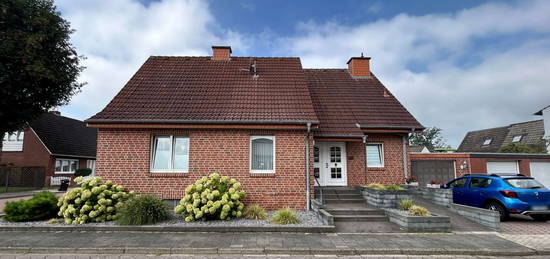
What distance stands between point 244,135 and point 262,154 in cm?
92

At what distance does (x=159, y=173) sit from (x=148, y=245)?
356 centimetres

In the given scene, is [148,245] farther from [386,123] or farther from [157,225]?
[386,123]

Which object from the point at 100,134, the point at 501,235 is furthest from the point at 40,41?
the point at 501,235

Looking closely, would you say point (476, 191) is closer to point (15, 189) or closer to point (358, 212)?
point (358, 212)

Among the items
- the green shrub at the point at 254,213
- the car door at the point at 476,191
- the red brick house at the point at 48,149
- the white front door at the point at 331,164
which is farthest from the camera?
the red brick house at the point at 48,149

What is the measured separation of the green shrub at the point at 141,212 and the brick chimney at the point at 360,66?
1165cm

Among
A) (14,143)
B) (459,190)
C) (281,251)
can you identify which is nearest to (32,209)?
(281,251)

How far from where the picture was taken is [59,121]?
81.1ft

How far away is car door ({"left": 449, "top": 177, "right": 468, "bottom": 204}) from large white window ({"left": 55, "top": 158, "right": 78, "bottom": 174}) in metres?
26.8

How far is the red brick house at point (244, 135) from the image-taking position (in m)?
8.98

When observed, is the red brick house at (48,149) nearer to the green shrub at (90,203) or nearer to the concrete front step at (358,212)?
the green shrub at (90,203)

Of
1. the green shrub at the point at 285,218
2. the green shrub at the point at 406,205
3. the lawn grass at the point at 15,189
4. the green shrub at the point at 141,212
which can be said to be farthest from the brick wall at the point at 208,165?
the lawn grass at the point at 15,189

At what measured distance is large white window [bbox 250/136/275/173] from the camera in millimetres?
9258

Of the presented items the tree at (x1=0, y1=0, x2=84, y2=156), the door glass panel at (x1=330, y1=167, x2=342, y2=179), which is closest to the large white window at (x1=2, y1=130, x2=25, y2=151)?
the tree at (x1=0, y1=0, x2=84, y2=156)
